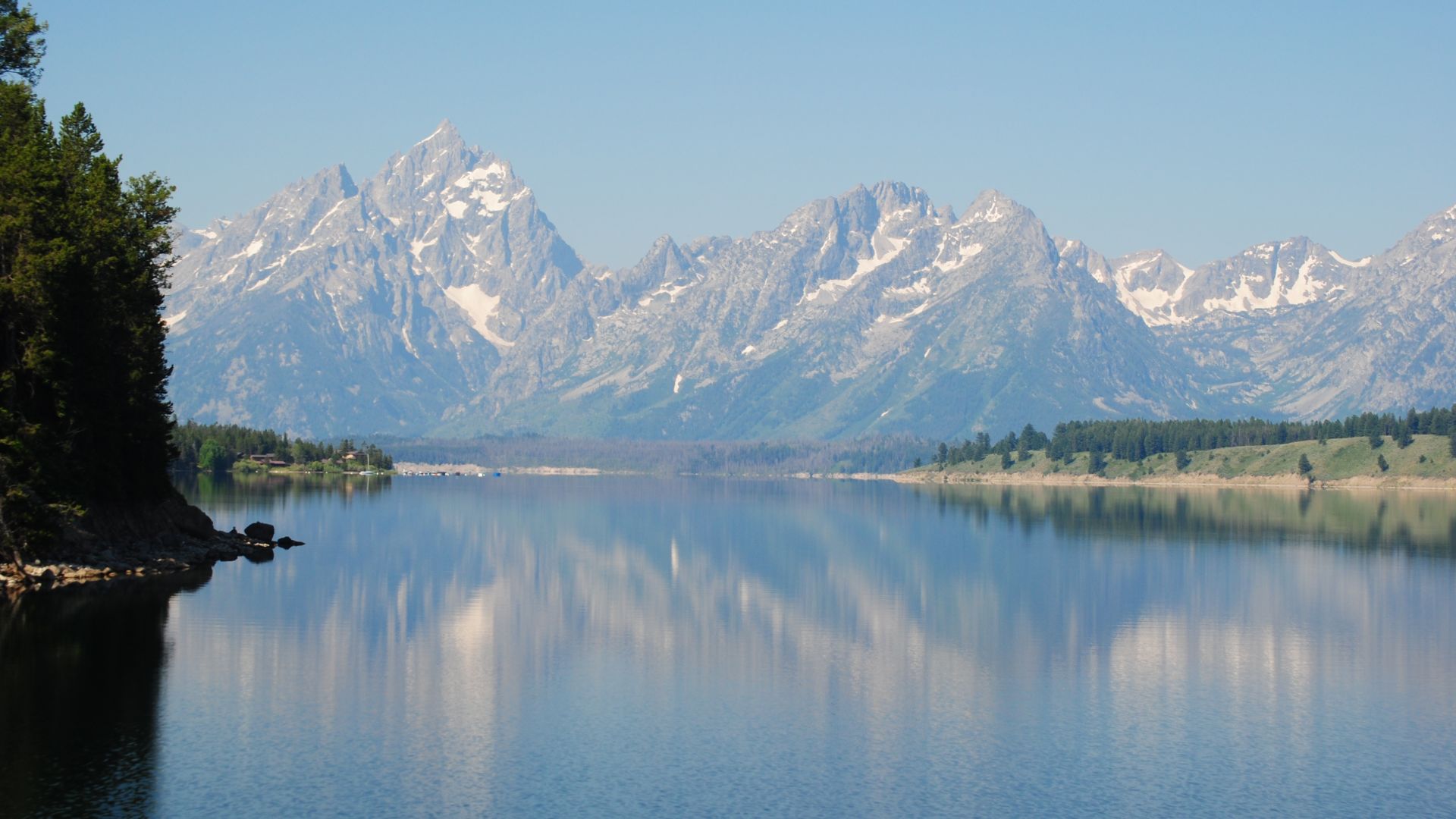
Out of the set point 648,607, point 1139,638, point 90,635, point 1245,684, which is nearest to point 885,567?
point 648,607

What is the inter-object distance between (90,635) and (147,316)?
52797 mm

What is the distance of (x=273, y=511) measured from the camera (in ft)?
597

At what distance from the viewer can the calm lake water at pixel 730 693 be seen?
49.9 m

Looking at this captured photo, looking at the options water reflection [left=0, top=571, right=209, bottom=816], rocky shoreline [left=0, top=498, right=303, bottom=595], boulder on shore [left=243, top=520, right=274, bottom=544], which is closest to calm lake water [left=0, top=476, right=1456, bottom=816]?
water reflection [left=0, top=571, right=209, bottom=816]

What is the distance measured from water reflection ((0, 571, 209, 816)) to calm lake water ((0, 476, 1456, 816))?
0.57 feet

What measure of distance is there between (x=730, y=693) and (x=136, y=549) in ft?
191

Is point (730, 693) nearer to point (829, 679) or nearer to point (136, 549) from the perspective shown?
point (829, 679)

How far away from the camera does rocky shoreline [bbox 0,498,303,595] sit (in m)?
91.9

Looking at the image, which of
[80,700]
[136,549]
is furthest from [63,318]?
[80,700]

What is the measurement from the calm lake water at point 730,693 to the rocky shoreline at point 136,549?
390 cm

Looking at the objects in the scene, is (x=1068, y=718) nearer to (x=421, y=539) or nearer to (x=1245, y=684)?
(x=1245, y=684)

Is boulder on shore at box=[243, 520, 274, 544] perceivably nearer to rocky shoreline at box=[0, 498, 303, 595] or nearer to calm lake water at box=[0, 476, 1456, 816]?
rocky shoreline at box=[0, 498, 303, 595]

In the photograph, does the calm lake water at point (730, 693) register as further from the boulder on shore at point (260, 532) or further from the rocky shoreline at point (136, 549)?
the boulder on shore at point (260, 532)

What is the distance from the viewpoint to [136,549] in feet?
350
